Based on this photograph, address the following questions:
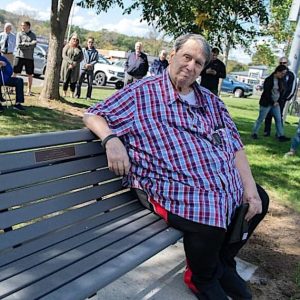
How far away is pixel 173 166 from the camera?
248 centimetres

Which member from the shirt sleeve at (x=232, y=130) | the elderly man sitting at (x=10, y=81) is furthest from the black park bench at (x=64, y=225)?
the elderly man sitting at (x=10, y=81)

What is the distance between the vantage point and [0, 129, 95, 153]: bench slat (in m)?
2.06

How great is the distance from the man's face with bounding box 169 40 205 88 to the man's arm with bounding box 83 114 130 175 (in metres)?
0.52

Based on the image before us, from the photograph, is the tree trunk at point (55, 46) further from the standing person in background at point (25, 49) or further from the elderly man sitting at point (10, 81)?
the elderly man sitting at point (10, 81)

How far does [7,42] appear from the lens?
1016 cm

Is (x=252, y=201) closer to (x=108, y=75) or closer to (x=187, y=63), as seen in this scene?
(x=187, y=63)

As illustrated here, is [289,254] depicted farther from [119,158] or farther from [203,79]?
[203,79]

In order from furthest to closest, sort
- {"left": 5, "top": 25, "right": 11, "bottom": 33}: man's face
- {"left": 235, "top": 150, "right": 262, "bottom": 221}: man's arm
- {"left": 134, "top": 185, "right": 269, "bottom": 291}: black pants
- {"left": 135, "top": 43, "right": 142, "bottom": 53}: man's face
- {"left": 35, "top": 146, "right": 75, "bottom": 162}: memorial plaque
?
{"left": 135, "top": 43, "right": 142, "bottom": 53}: man's face
{"left": 5, "top": 25, "right": 11, "bottom": 33}: man's face
{"left": 235, "top": 150, "right": 262, "bottom": 221}: man's arm
{"left": 134, "top": 185, "right": 269, "bottom": 291}: black pants
{"left": 35, "top": 146, "right": 75, "bottom": 162}: memorial plaque

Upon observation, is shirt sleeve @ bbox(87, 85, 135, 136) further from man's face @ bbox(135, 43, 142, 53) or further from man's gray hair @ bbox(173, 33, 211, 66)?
man's face @ bbox(135, 43, 142, 53)

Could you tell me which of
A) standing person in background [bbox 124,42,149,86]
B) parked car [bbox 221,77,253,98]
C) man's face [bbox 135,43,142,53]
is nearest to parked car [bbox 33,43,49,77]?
standing person in background [bbox 124,42,149,86]

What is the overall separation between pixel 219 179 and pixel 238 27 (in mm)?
7985

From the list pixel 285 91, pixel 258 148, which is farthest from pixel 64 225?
pixel 285 91

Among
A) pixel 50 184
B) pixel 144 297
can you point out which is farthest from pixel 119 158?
pixel 144 297

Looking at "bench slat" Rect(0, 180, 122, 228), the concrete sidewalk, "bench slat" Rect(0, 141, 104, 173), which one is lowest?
the concrete sidewalk
